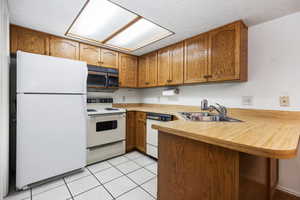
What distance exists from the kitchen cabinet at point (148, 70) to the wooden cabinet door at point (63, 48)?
4.40 ft

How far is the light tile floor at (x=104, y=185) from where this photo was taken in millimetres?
1472

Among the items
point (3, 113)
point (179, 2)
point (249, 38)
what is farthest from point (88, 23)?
point (249, 38)

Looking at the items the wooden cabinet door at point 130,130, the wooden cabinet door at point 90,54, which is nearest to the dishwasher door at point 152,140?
the wooden cabinet door at point 130,130

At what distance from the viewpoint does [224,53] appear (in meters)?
1.79

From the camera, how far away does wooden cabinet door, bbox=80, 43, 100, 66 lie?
235cm

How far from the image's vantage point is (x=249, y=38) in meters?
1.86

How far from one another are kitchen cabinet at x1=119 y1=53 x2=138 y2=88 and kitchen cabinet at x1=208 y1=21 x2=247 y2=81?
171 cm

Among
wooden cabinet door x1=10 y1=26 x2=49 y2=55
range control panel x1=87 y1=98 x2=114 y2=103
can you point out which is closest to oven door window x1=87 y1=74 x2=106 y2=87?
range control panel x1=87 y1=98 x2=114 y2=103

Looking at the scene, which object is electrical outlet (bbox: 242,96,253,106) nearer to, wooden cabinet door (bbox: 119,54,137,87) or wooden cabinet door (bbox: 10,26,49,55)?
wooden cabinet door (bbox: 119,54,137,87)

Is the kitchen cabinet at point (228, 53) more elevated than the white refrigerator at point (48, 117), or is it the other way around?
the kitchen cabinet at point (228, 53)

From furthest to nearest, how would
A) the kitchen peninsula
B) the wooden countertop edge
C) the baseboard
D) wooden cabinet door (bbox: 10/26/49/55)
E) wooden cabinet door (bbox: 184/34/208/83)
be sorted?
1. wooden cabinet door (bbox: 184/34/208/83)
2. wooden cabinet door (bbox: 10/26/49/55)
3. the baseboard
4. the kitchen peninsula
5. the wooden countertop edge

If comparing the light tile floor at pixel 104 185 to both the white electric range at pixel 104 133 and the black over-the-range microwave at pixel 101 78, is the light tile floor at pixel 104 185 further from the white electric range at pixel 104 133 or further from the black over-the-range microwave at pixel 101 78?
the black over-the-range microwave at pixel 101 78

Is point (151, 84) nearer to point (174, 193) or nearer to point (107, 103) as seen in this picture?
point (107, 103)

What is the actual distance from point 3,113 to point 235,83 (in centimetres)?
287
